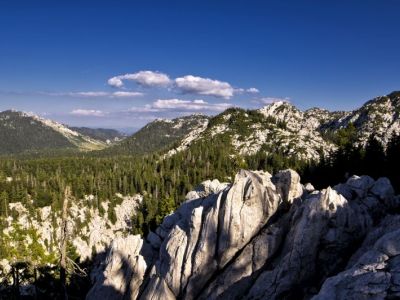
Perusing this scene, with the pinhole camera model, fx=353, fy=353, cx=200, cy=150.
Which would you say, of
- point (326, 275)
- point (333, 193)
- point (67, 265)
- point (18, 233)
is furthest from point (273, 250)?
point (18, 233)

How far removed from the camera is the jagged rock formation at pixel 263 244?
3916 cm

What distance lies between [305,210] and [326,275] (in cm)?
782

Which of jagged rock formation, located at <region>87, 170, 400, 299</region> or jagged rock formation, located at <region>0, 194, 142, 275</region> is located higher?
jagged rock formation, located at <region>87, 170, 400, 299</region>

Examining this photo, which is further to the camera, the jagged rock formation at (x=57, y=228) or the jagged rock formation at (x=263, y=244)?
the jagged rock formation at (x=57, y=228)

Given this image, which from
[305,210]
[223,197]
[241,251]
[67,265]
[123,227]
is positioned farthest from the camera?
[123,227]

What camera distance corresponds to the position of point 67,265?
2569 centimetres

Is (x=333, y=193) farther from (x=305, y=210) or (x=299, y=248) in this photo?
(x=299, y=248)

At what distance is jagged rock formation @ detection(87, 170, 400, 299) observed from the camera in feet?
128

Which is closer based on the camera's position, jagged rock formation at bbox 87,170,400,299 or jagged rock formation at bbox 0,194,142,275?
jagged rock formation at bbox 87,170,400,299

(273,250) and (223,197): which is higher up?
(223,197)

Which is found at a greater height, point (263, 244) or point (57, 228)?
point (263, 244)

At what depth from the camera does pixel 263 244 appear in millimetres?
44188

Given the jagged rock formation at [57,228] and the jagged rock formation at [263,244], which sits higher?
the jagged rock formation at [263,244]

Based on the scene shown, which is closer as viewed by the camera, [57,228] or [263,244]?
[263,244]
